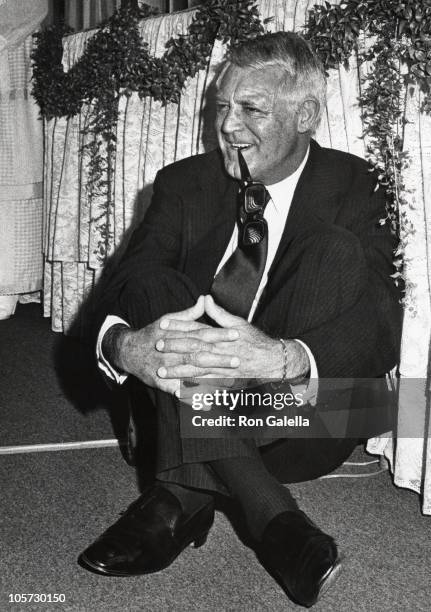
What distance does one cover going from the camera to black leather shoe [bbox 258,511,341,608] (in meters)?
1.05

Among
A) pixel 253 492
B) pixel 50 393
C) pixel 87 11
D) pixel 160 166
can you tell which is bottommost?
pixel 50 393

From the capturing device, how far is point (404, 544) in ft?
4.35

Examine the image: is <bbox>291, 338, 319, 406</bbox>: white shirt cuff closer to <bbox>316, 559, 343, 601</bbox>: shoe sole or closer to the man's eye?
<bbox>316, 559, 343, 601</bbox>: shoe sole

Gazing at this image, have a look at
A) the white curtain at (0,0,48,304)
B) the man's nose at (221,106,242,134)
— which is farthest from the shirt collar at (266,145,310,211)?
the white curtain at (0,0,48,304)

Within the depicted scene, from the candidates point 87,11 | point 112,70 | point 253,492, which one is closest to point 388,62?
point 253,492

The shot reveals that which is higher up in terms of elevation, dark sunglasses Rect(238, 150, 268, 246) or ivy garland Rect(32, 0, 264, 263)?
ivy garland Rect(32, 0, 264, 263)

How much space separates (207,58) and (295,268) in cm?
109

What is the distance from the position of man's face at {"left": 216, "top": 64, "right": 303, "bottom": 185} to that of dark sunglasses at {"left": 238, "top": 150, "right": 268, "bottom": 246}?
0.18 ft

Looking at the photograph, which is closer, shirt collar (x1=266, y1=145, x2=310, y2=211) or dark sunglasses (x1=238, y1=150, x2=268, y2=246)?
dark sunglasses (x1=238, y1=150, x2=268, y2=246)

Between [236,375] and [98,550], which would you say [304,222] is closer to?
[236,375]

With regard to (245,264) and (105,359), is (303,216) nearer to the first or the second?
(245,264)

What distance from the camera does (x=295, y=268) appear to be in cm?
120

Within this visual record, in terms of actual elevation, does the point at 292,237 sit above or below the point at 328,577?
above

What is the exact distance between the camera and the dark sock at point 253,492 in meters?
1.12
